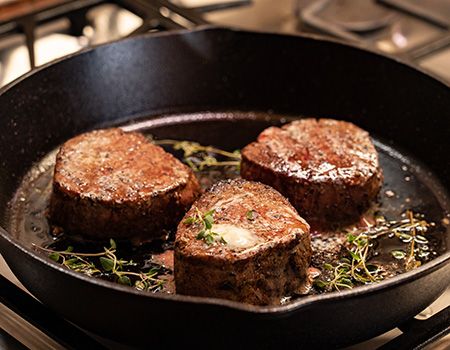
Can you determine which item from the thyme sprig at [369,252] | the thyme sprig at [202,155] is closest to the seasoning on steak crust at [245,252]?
the thyme sprig at [369,252]

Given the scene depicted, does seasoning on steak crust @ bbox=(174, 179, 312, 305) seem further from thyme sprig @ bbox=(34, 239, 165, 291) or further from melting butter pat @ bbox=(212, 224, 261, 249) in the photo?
thyme sprig @ bbox=(34, 239, 165, 291)

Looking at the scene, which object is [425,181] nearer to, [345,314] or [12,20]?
[345,314]

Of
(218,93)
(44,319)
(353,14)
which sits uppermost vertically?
(353,14)

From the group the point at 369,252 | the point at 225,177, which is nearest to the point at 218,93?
the point at 225,177

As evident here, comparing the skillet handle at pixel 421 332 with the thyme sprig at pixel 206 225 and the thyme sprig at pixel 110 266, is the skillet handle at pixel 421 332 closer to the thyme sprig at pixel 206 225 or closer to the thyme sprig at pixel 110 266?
the thyme sprig at pixel 206 225

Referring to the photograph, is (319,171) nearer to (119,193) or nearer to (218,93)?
(119,193)

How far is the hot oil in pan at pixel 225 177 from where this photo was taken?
2.12 metres

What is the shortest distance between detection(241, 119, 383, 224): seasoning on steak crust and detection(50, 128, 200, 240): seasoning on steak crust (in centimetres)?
20

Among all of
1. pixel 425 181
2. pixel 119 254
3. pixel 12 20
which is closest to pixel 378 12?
pixel 425 181

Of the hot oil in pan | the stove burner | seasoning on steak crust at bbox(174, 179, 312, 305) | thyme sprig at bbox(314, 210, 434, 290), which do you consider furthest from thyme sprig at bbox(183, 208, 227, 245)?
the stove burner

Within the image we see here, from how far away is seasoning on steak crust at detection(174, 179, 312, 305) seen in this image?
5.89 ft

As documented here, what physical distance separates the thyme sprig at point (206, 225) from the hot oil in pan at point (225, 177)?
0.18 meters

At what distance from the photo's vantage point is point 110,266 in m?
2.00

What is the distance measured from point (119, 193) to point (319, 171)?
1.77 feet
